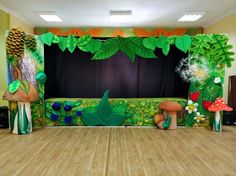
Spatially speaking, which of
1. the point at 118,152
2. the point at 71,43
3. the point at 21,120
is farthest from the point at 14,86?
the point at 118,152

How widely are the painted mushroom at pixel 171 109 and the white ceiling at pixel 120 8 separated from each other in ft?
6.79

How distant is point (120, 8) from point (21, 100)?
111 inches

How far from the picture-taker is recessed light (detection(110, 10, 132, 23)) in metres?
4.67

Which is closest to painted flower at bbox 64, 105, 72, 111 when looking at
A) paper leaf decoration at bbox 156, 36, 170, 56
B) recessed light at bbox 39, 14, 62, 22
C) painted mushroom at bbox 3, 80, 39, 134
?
painted mushroom at bbox 3, 80, 39, 134

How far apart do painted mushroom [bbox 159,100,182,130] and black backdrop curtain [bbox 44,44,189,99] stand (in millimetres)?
671

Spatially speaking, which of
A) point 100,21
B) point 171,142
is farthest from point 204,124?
point 100,21

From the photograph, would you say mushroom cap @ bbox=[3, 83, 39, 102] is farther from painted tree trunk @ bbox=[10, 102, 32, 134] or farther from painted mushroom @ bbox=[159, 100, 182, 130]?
painted mushroom @ bbox=[159, 100, 182, 130]

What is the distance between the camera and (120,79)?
165 inches

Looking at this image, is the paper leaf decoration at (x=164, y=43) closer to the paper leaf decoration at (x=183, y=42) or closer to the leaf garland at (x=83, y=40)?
the paper leaf decoration at (x=183, y=42)

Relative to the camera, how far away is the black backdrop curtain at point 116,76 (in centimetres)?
403

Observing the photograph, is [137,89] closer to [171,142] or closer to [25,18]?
[171,142]

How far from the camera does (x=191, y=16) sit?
200 inches

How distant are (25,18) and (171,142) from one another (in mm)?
4800

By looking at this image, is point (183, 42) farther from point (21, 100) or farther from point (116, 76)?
point (21, 100)
